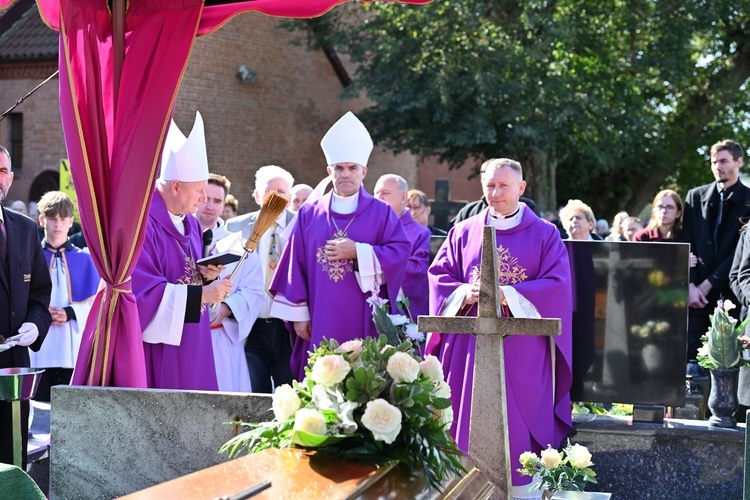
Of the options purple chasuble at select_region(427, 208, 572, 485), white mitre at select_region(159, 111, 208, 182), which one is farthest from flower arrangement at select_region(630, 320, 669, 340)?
white mitre at select_region(159, 111, 208, 182)

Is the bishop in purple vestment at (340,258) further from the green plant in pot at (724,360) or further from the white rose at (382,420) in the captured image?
the white rose at (382,420)

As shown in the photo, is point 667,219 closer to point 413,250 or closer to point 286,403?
point 413,250

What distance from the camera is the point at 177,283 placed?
6.20m

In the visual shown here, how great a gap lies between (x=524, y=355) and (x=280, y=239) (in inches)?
101

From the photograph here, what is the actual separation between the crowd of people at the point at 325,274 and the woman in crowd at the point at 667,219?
0.01m

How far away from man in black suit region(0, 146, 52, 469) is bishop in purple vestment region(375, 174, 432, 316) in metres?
2.78

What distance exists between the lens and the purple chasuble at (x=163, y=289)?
236 inches

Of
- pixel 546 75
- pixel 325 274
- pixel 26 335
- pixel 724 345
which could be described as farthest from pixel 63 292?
pixel 546 75

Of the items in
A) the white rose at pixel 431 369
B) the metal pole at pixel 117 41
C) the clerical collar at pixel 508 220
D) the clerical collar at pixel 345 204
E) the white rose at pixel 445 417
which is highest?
Answer: the metal pole at pixel 117 41

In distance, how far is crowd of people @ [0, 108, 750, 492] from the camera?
20.3 ft

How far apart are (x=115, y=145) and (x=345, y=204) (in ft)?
7.97

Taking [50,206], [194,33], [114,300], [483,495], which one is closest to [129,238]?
[114,300]

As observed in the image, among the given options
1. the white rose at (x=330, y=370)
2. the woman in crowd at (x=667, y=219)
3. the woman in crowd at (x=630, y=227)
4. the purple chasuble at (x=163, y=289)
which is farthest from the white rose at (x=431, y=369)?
the woman in crowd at (x=630, y=227)

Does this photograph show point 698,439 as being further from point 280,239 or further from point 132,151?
point 132,151
